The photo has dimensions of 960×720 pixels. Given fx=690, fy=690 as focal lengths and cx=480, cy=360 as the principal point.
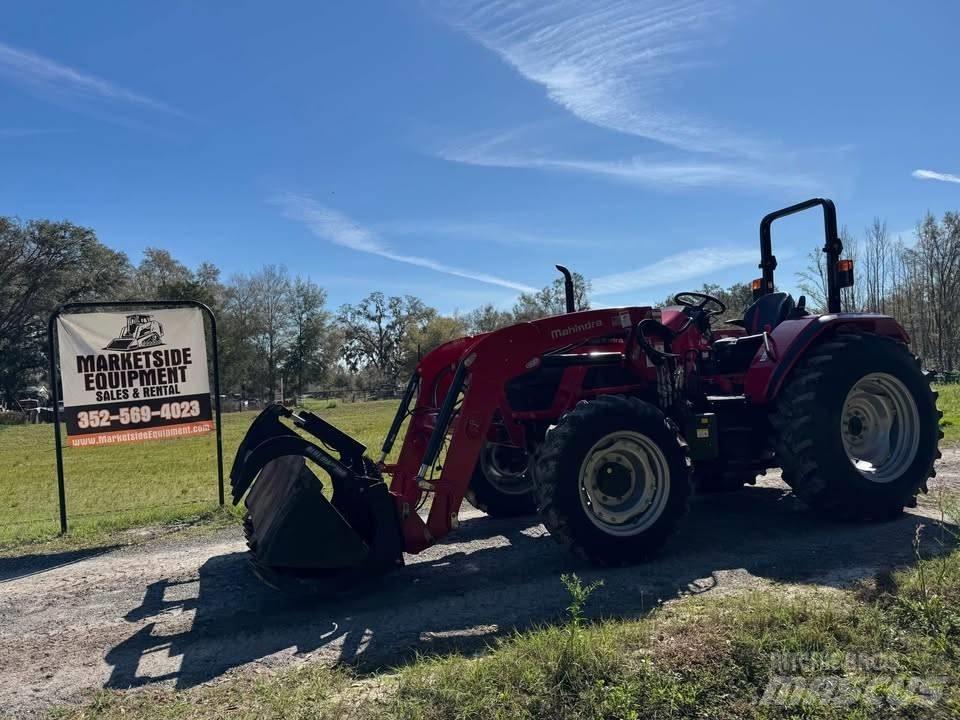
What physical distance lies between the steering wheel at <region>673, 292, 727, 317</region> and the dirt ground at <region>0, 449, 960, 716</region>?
199cm

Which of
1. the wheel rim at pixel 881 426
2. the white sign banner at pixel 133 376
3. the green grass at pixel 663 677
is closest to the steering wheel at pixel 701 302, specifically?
the wheel rim at pixel 881 426

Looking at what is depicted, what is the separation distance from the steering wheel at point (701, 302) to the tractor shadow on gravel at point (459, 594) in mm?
2033

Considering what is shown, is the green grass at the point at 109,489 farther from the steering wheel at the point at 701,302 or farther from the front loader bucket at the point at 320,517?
the steering wheel at the point at 701,302

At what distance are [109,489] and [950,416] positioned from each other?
16.4 m

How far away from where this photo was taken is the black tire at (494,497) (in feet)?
22.1

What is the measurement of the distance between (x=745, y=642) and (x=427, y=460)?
2354mm

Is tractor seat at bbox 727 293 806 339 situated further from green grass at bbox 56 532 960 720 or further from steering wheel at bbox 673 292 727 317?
green grass at bbox 56 532 960 720

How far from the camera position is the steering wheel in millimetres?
6812

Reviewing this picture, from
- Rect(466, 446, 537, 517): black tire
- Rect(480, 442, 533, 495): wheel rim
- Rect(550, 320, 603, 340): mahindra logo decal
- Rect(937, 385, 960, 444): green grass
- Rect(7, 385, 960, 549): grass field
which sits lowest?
Rect(937, 385, 960, 444): green grass

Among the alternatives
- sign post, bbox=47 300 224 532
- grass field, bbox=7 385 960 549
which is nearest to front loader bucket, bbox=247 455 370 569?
grass field, bbox=7 385 960 549

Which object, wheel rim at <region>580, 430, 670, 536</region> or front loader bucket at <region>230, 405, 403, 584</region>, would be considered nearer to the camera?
front loader bucket at <region>230, 405, 403, 584</region>

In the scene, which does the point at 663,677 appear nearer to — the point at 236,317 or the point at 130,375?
the point at 130,375

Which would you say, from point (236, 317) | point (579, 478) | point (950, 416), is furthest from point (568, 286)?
point (236, 317)

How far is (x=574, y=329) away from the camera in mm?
5488
